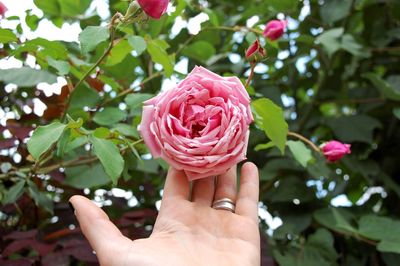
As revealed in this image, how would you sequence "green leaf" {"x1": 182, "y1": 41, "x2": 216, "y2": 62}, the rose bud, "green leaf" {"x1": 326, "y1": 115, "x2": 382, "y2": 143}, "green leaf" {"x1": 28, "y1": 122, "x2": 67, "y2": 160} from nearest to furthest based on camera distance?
"green leaf" {"x1": 28, "y1": 122, "x2": 67, "y2": 160}
the rose bud
"green leaf" {"x1": 182, "y1": 41, "x2": 216, "y2": 62}
"green leaf" {"x1": 326, "y1": 115, "x2": 382, "y2": 143}

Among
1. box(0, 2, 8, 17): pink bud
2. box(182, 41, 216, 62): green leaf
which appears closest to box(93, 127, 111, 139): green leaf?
box(0, 2, 8, 17): pink bud

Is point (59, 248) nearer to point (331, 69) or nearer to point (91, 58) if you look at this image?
point (91, 58)

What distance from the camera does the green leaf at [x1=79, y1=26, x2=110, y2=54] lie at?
100 centimetres

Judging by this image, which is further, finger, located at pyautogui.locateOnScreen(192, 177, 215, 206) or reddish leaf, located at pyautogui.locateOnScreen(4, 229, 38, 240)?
reddish leaf, located at pyautogui.locateOnScreen(4, 229, 38, 240)

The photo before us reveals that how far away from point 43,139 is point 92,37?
20 cm

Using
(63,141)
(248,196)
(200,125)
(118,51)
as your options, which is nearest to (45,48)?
(118,51)

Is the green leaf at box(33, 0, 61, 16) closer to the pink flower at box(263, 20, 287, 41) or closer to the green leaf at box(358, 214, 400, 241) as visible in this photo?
the pink flower at box(263, 20, 287, 41)

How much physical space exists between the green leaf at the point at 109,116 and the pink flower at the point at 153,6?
368 millimetres

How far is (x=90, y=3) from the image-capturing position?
161cm

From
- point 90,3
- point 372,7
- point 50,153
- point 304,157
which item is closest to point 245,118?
point 304,157

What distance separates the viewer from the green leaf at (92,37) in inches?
39.2

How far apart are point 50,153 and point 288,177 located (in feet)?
2.58

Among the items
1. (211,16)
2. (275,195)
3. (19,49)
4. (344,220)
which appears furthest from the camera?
(275,195)

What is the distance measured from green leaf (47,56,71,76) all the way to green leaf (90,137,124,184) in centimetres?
21
